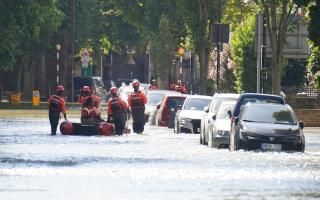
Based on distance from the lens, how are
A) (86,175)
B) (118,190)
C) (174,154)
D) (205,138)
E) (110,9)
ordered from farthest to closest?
1. (110,9)
2. (205,138)
3. (174,154)
4. (86,175)
5. (118,190)

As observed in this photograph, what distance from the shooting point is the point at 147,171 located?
87.7 feet

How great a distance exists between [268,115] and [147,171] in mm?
9477

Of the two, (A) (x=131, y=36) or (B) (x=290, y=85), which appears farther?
(A) (x=131, y=36)

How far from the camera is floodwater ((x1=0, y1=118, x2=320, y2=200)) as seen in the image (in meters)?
21.5

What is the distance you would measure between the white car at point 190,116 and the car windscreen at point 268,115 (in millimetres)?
14058

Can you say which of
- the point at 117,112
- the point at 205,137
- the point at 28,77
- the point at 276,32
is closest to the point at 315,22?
the point at 205,137

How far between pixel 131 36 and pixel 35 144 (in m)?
84.8

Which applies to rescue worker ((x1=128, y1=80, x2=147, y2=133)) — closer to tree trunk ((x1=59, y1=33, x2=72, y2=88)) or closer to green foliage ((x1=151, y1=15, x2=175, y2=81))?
green foliage ((x1=151, y1=15, x2=175, y2=81))

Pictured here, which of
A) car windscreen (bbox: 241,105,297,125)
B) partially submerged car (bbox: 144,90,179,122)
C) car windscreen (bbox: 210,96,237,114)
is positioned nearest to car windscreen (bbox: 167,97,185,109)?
partially submerged car (bbox: 144,90,179,122)

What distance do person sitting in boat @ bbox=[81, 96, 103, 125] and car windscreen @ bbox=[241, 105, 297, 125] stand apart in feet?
33.6

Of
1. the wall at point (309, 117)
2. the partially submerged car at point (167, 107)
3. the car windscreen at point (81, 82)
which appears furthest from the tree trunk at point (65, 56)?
the wall at point (309, 117)

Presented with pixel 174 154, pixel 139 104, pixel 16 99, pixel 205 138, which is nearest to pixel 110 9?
pixel 16 99

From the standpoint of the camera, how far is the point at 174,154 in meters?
33.9

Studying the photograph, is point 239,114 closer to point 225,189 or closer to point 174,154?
point 174,154
